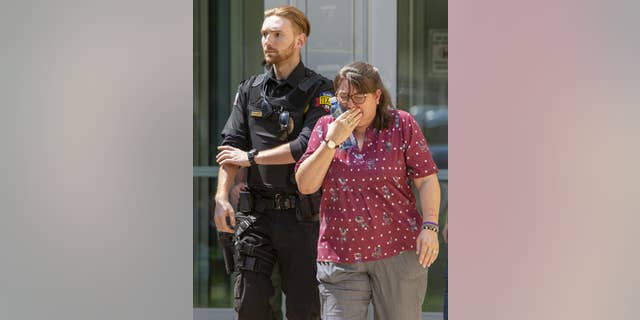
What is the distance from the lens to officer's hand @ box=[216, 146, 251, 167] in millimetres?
3717

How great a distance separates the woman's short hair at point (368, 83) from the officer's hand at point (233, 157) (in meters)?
0.61

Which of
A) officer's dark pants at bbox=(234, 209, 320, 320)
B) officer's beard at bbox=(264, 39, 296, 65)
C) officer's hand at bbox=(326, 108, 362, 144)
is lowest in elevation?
officer's dark pants at bbox=(234, 209, 320, 320)

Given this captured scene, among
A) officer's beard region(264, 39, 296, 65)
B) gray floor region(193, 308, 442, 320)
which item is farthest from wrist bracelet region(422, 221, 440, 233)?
gray floor region(193, 308, 442, 320)

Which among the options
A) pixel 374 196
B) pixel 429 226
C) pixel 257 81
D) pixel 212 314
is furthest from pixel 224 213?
pixel 212 314

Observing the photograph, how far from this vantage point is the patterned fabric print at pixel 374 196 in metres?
3.21

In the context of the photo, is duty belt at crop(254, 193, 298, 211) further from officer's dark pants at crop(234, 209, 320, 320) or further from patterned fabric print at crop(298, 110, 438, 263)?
patterned fabric print at crop(298, 110, 438, 263)

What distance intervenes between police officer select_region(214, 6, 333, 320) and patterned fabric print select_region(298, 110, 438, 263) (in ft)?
1.47

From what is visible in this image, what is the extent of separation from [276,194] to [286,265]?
293 millimetres
